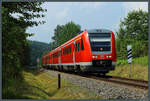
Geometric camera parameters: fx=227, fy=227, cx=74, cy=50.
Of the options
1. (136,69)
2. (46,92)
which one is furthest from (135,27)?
(46,92)

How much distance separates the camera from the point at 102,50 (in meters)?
15.0

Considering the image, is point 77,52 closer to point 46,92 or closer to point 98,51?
point 98,51

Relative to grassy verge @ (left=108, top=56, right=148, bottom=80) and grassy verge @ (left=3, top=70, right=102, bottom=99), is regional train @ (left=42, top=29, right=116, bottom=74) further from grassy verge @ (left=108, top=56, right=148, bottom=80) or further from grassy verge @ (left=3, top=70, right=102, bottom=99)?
grassy verge @ (left=3, top=70, right=102, bottom=99)

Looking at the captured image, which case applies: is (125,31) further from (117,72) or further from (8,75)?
(8,75)

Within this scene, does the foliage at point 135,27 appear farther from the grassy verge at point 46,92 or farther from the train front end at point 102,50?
the grassy verge at point 46,92

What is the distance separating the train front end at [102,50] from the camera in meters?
14.9

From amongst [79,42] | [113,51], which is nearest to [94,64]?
[113,51]

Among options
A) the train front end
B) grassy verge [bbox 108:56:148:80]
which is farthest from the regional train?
grassy verge [bbox 108:56:148:80]

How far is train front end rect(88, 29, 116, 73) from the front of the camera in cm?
1491

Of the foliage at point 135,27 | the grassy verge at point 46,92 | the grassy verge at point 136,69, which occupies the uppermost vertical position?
the foliage at point 135,27

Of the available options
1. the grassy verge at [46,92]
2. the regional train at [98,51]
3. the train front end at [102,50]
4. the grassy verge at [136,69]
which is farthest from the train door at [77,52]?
the grassy verge at [46,92]

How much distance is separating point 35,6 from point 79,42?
5570mm

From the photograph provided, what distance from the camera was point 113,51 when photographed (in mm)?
15266

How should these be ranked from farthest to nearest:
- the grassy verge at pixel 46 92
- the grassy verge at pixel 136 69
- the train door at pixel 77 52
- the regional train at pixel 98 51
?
the grassy verge at pixel 136 69 < the train door at pixel 77 52 < the regional train at pixel 98 51 < the grassy verge at pixel 46 92
